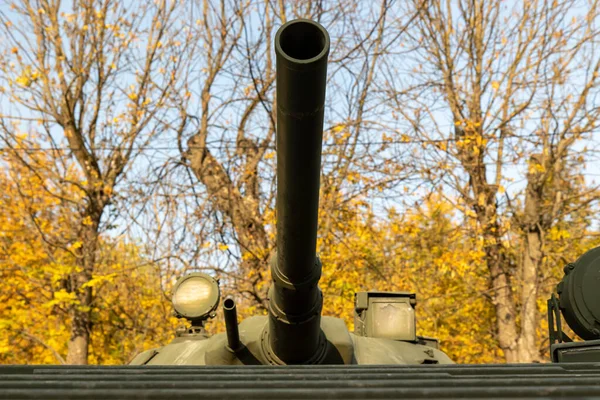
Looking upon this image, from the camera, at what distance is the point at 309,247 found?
3.96 m

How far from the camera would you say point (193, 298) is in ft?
23.5

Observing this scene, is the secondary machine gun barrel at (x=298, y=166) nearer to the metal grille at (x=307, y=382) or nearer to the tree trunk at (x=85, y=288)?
the metal grille at (x=307, y=382)

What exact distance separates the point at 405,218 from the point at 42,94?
8.59 m

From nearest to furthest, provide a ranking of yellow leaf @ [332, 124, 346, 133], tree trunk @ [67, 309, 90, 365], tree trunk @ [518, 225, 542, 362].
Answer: tree trunk @ [518, 225, 542, 362]
yellow leaf @ [332, 124, 346, 133]
tree trunk @ [67, 309, 90, 365]

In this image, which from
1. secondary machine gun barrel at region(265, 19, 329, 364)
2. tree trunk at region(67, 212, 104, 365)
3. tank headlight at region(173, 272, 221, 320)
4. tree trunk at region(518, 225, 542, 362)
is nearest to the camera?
secondary machine gun barrel at region(265, 19, 329, 364)

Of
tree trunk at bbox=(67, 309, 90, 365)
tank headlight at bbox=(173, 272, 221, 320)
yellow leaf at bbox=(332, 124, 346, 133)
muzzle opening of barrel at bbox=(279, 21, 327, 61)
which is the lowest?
tree trunk at bbox=(67, 309, 90, 365)

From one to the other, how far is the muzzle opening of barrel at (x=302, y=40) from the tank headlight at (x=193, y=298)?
4.34 metres

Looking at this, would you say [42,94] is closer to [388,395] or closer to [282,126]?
[282,126]

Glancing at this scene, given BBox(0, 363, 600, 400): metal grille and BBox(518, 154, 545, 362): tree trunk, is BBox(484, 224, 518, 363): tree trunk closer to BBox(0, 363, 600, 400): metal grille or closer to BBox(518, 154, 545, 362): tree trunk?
BBox(518, 154, 545, 362): tree trunk

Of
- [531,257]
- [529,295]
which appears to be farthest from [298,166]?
[531,257]

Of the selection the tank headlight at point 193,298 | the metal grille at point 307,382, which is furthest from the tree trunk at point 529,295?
the metal grille at point 307,382

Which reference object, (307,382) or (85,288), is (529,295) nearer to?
(85,288)

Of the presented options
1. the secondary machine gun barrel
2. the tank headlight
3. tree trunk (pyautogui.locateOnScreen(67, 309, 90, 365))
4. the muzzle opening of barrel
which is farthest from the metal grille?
tree trunk (pyautogui.locateOnScreen(67, 309, 90, 365))

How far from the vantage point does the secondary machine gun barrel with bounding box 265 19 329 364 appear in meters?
3.01
